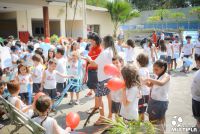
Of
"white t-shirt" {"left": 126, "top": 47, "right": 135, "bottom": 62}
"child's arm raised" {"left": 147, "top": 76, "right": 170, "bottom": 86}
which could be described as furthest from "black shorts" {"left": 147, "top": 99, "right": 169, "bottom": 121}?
"white t-shirt" {"left": 126, "top": 47, "right": 135, "bottom": 62}

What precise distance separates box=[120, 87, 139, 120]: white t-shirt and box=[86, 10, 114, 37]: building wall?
24.1 m

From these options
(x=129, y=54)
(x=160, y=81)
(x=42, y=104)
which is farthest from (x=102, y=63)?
(x=129, y=54)

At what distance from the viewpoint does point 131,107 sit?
11.9 ft

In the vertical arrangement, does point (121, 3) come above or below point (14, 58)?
above

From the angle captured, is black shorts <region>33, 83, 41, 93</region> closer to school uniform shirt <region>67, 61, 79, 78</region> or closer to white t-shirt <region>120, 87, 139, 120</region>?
school uniform shirt <region>67, 61, 79, 78</region>

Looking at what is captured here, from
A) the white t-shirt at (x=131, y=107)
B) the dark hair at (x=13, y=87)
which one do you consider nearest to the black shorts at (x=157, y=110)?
the white t-shirt at (x=131, y=107)

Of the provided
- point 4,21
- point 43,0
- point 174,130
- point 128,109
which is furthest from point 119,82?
point 4,21

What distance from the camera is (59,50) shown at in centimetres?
641

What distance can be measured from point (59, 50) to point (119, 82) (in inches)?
129

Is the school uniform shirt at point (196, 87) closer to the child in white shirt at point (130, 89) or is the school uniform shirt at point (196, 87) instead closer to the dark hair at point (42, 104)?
the child in white shirt at point (130, 89)

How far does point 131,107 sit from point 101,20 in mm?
26729

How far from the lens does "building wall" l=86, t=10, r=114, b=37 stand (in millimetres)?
27609

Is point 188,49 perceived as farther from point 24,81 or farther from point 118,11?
point 118,11

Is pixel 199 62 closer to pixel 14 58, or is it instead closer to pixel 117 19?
pixel 14 58
